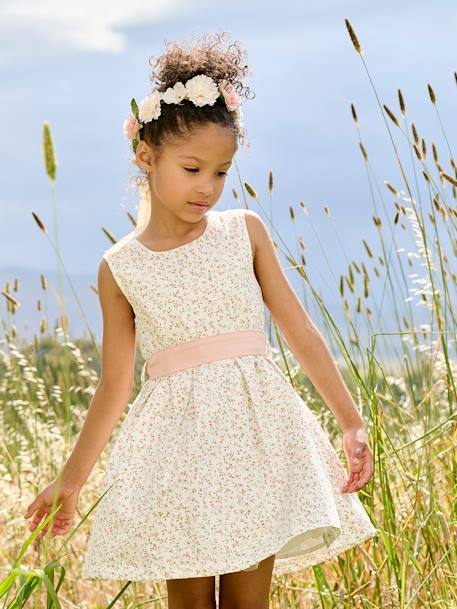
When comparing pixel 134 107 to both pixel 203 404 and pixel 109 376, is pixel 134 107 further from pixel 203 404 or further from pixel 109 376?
pixel 203 404

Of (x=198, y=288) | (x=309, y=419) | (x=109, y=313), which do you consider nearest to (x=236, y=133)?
(x=198, y=288)

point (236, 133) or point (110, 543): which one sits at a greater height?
point (236, 133)

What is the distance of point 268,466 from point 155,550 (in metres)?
0.29

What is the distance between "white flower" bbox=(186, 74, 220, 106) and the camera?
7.34 feet

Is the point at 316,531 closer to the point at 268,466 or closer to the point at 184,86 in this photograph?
the point at 268,466

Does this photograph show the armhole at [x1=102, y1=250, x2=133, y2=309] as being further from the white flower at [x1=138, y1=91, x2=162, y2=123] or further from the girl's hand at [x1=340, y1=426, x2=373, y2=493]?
the girl's hand at [x1=340, y1=426, x2=373, y2=493]

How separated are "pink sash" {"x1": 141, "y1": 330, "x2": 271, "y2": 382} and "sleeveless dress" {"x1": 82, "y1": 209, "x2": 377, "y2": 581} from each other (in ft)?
0.05

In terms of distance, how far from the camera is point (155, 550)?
1954 millimetres

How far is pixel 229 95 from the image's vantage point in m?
2.29

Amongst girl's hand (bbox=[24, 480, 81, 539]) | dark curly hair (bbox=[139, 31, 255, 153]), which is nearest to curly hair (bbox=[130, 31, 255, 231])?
dark curly hair (bbox=[139, 31, 255, 153])

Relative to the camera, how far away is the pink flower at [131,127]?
2.35 metres

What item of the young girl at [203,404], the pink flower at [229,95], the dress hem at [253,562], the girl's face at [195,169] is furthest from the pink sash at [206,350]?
the pink flower at [229,95]

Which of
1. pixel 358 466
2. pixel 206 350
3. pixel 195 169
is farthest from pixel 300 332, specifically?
pixel 195 169

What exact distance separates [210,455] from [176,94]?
85cm
